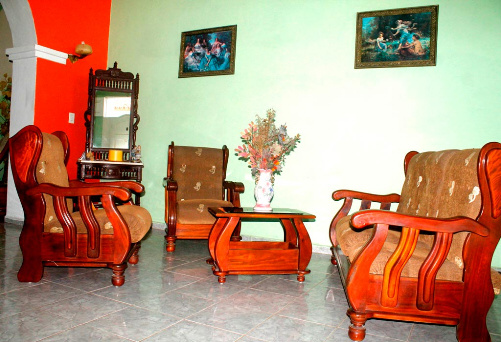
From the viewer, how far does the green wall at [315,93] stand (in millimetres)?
3383

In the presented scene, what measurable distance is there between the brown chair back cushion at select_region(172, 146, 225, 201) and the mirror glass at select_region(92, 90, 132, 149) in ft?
3.09

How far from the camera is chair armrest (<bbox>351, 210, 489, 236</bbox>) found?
1748 millimetres

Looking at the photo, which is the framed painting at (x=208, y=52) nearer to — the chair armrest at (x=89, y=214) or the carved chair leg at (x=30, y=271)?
the chair armrest at (x=89, y=214)

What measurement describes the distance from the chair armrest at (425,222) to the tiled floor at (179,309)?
1.99 ft

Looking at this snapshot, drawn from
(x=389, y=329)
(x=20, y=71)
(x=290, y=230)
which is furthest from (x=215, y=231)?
(x=20, y=71)

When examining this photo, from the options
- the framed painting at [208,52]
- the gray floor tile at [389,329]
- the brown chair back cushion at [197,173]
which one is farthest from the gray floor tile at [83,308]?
the framed painting at [208,52]

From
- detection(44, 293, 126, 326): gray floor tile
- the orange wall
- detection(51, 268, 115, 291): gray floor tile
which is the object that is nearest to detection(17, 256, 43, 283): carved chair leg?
detection(51, 268, 115, 291): gray floor tile

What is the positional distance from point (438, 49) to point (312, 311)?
8.62ft

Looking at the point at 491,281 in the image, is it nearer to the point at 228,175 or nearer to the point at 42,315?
the point at 42,315

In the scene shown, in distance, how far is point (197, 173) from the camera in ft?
13.4

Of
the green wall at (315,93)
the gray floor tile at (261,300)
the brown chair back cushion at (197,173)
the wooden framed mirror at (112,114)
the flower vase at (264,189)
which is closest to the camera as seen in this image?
the gray floor tile at (261,300)

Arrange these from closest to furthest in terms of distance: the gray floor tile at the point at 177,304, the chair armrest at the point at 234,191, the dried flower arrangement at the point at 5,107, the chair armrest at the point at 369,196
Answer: the gray floor tile at the point at 177,304, the chair armrest at the point at 369,196, the chair armrest at the point at 234,191, the dried flower arrangement at the point at 5,107

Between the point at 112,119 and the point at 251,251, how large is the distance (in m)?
2.77

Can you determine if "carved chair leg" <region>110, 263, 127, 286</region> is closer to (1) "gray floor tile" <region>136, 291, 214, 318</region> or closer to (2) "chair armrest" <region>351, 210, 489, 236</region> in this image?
(1) "gray floor tile" <region>136, 291, 214, 318</region>
